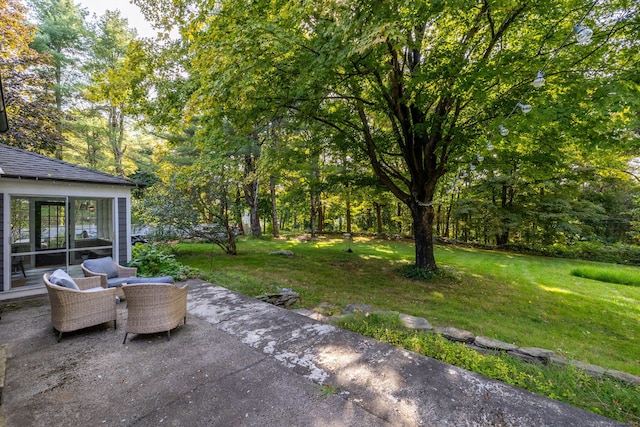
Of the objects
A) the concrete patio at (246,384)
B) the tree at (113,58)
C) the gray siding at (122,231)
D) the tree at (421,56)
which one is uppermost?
the tree at (113,58)

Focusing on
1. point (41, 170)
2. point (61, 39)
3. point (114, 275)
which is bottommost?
point (114, 275)

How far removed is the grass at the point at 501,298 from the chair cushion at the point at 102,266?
2071 millimetres

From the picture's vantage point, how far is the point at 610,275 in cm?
917

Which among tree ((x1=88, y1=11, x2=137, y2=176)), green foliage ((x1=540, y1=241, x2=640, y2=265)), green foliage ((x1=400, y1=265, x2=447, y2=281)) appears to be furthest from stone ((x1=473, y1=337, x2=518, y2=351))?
green foliage ((x1=540, y1=241, x2=640, y2=265))

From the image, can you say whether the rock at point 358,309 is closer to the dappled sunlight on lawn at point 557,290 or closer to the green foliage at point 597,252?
the dappled sunlight on lawn at point 557,290

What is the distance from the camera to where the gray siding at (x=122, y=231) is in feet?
21.8

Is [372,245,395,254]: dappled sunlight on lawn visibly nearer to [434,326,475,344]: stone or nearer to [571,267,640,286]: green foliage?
[571,267,640,286]: green foliage

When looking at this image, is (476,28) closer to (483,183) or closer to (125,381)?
(125,381)

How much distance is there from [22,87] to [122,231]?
7740 mm

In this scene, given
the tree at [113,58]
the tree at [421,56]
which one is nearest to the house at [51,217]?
the tree at [113,58]

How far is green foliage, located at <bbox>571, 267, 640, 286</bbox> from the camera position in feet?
28.8

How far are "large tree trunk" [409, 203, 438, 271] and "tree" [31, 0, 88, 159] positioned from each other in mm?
15019

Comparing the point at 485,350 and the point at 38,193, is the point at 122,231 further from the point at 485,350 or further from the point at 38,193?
the point at 485,350

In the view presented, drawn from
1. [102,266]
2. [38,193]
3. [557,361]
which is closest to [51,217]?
[38,193]
